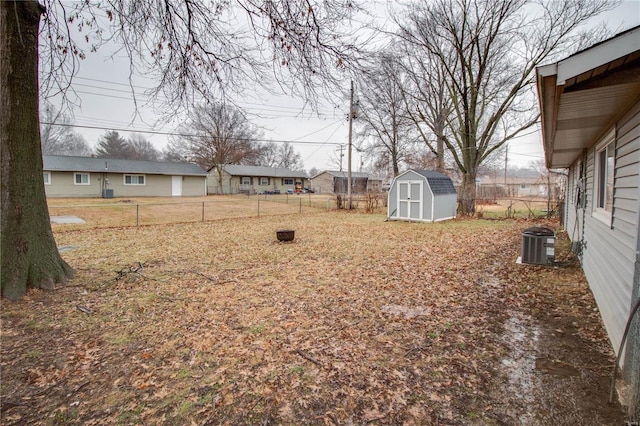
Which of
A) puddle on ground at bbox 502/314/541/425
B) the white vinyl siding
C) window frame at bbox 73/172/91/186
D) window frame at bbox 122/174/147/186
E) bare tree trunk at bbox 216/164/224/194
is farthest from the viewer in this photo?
bare tree trunk at bbox 216/164/224/194

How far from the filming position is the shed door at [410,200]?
47.9 ft

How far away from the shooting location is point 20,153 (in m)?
4.23

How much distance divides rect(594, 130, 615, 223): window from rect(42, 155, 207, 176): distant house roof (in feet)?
95.6

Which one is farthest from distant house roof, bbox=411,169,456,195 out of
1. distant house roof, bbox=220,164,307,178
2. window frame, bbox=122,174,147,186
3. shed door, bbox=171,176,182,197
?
distant house roof, bbox=220,164,307,178

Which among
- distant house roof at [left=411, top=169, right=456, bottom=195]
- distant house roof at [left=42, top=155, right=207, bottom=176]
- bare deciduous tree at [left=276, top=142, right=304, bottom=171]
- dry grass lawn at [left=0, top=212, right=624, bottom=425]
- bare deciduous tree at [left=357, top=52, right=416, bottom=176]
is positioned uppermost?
bare deciduous tree at [left=276, top=142, right=304, bottom=171]

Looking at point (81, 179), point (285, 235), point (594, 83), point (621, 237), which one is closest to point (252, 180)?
point (81, 179)

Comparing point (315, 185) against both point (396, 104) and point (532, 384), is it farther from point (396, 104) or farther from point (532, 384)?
point (532, 384)

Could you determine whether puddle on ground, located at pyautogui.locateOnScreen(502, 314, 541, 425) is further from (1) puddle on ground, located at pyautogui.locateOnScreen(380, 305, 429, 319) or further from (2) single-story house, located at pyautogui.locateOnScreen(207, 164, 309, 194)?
(2) single-story house, located at pyautogui.locateOnScreen(207, 164, 309, 194)

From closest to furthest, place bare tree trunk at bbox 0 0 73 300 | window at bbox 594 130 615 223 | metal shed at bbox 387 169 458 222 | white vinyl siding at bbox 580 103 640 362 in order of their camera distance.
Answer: white vinyl siding at bbox 580 103 640 362, bare tree trunk at bbox 0 0 73 300, window at bbox 594 130 615 223, metal shed at bbox 387 169 458 222

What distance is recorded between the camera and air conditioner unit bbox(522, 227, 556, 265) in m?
6.43

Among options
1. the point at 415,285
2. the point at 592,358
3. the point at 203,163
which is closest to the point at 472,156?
the point at 415,285

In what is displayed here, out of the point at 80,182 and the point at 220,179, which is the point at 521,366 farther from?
the point at 220,179

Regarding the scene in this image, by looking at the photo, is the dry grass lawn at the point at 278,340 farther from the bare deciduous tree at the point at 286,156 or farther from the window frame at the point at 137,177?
the bare deciduous tree at the point at 286,156

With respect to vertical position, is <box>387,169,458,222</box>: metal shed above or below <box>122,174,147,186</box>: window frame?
below
